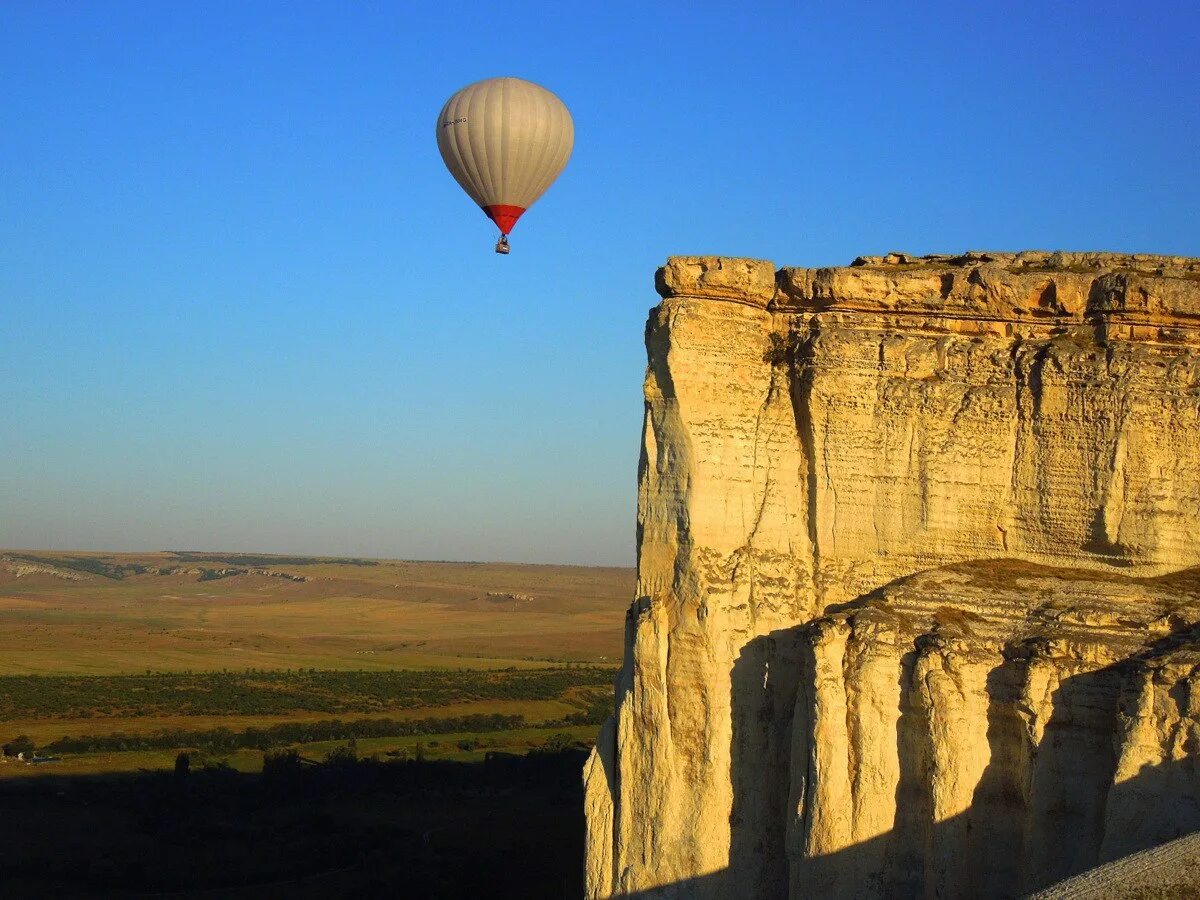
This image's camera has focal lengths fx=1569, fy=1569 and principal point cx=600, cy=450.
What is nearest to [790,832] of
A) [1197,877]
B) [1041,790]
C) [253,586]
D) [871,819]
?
[871,819]

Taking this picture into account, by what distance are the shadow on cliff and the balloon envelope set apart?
14.6 metres

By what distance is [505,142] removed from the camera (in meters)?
31.8

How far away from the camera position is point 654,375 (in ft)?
75.5

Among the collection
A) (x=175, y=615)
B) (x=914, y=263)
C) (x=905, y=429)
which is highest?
(x=914, y=263)

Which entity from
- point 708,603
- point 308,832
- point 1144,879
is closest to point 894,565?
point 708,603

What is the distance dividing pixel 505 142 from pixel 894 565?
13.5m

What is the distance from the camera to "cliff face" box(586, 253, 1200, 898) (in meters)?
19.9

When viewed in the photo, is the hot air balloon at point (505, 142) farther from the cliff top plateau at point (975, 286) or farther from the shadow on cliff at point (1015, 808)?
the shadow on cliff at point (1015, 808)

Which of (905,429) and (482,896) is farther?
(482,896)

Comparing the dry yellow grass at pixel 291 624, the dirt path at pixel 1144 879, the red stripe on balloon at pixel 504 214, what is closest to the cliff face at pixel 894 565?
the dirt path at pixel 1144 879

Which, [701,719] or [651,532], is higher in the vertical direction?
[651,532]

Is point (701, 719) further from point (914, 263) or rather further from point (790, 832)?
point (914, 263)

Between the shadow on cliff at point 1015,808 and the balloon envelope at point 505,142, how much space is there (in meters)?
14.6

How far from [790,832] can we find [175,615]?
136381mm
